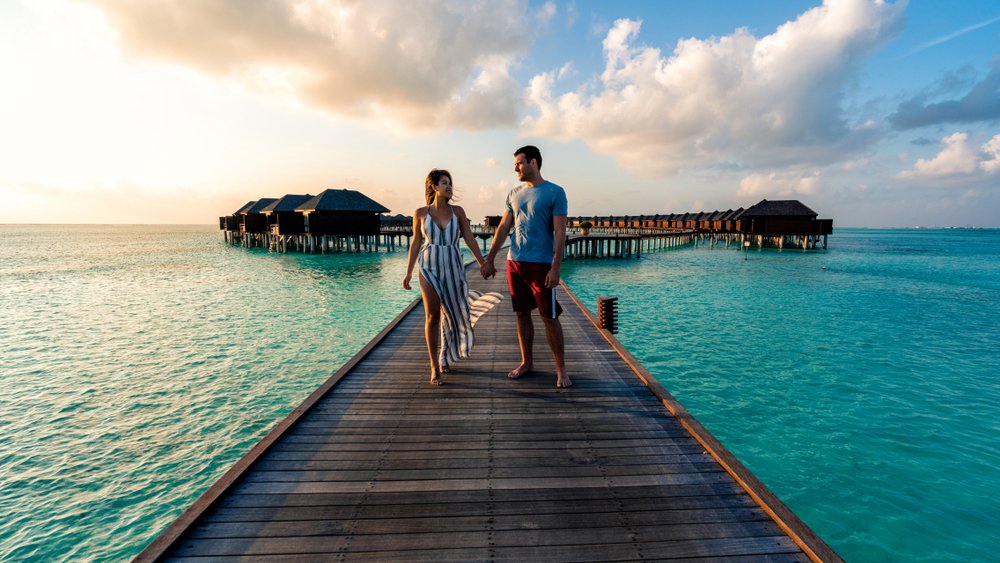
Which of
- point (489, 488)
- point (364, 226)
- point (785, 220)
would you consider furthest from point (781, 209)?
point (489, 488)

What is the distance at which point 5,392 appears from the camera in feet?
26.6

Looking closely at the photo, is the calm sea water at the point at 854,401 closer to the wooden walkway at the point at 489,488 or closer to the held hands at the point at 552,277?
the wooden walkway at the point at 489,488

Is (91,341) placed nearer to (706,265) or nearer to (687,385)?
(687,385)

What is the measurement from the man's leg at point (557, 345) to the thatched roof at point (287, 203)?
46.8 metres

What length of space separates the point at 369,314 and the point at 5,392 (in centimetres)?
837

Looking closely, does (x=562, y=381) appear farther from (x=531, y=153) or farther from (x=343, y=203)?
(x=343, y=203)

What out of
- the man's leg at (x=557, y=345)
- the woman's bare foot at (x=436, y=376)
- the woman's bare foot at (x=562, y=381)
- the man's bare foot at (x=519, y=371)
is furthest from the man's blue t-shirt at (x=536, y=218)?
the woman's bare foot at (x=436, y=376)

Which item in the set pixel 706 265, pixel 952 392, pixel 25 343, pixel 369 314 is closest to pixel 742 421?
pixel 952 392

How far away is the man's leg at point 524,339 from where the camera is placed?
4.48 metres

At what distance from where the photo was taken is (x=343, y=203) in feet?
131

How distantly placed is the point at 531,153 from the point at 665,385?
19.7 feet

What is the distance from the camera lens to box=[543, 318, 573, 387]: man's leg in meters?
4.12

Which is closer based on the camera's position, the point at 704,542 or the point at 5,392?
the point at 704,542

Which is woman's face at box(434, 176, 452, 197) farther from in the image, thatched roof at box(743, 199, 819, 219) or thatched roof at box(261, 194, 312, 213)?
thatched roof at box(743, 199, 819, 219)
